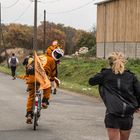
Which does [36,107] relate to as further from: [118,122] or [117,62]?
[117,62]

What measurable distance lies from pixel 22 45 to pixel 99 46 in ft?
116

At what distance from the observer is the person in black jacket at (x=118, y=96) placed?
7.64 m

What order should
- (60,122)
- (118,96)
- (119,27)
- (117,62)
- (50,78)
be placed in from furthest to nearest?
(119,27), (60,122), (50,78), (118,96), (117,62)

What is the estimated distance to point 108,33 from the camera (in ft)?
187

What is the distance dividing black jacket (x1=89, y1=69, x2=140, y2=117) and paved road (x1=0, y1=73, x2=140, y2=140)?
3.64 meters

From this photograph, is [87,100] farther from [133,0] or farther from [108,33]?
[108,33]

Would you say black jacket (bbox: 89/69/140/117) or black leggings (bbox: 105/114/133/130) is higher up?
black jacket (bbox: 89/69/140/117)

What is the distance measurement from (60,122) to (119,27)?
4033 cm

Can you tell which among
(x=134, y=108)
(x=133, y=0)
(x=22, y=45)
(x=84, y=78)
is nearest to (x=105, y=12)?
(x=133, y=0)

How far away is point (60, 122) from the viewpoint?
13.7m

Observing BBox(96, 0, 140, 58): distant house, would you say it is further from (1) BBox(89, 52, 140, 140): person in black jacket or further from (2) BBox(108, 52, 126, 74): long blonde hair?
(2) BBox(108, 52, 126, 74): long blonde hair

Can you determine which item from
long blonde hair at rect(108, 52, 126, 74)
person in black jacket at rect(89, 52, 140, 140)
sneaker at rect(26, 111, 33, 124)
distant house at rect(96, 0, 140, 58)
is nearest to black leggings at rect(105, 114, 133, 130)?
person in black jacket at rect(89, 52, 140, 140)

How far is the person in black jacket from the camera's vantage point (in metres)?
7.64

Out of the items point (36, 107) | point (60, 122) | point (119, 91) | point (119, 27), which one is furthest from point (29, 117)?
point (119, 27)
